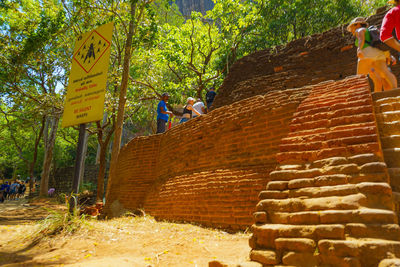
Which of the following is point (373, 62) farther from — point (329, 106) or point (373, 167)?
point (373, 167)

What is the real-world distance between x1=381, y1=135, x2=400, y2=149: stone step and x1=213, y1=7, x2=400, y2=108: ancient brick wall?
384cm

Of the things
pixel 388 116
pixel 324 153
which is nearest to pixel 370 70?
pixel 388 116

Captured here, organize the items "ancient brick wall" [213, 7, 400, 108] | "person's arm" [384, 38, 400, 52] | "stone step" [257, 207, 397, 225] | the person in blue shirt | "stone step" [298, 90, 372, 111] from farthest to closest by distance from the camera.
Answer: the person in blue shirt → "ancient brick wall" [213, 7, 400, 108] → "person's arm" [384, 38, 400, 52] → "stone step" [298, 90, 372, 111] → "stone step" [257, 207, 397, 225]

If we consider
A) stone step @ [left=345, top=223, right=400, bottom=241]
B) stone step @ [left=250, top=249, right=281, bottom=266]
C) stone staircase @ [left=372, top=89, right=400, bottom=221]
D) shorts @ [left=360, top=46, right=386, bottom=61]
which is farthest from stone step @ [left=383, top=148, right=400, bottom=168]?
shorts @ [left=360, top=46, right=386, bottom=61]

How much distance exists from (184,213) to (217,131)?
5.46 feet

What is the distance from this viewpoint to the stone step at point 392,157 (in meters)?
2.43

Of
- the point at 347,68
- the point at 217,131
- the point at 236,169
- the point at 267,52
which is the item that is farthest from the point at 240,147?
the point at 267,52

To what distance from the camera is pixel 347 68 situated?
6422mm

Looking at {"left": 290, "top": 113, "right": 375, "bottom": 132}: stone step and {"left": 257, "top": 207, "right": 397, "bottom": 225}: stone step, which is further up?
{"left": 290, "top": 113, "right": 375, "bottom": 132}: stone step

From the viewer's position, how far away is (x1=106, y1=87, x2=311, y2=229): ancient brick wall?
159 inches

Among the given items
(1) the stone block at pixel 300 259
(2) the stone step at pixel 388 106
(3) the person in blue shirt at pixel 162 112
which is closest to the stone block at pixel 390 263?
(1) the stone block at pixel 300 259

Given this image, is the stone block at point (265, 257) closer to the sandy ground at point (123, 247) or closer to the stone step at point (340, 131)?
the sandy ground at point (123, 247)

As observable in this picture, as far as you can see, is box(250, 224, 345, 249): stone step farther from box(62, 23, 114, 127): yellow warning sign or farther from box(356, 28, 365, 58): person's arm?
box(356, 28, 365, 58): person's arm

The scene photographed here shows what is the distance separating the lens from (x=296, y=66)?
288 inches
